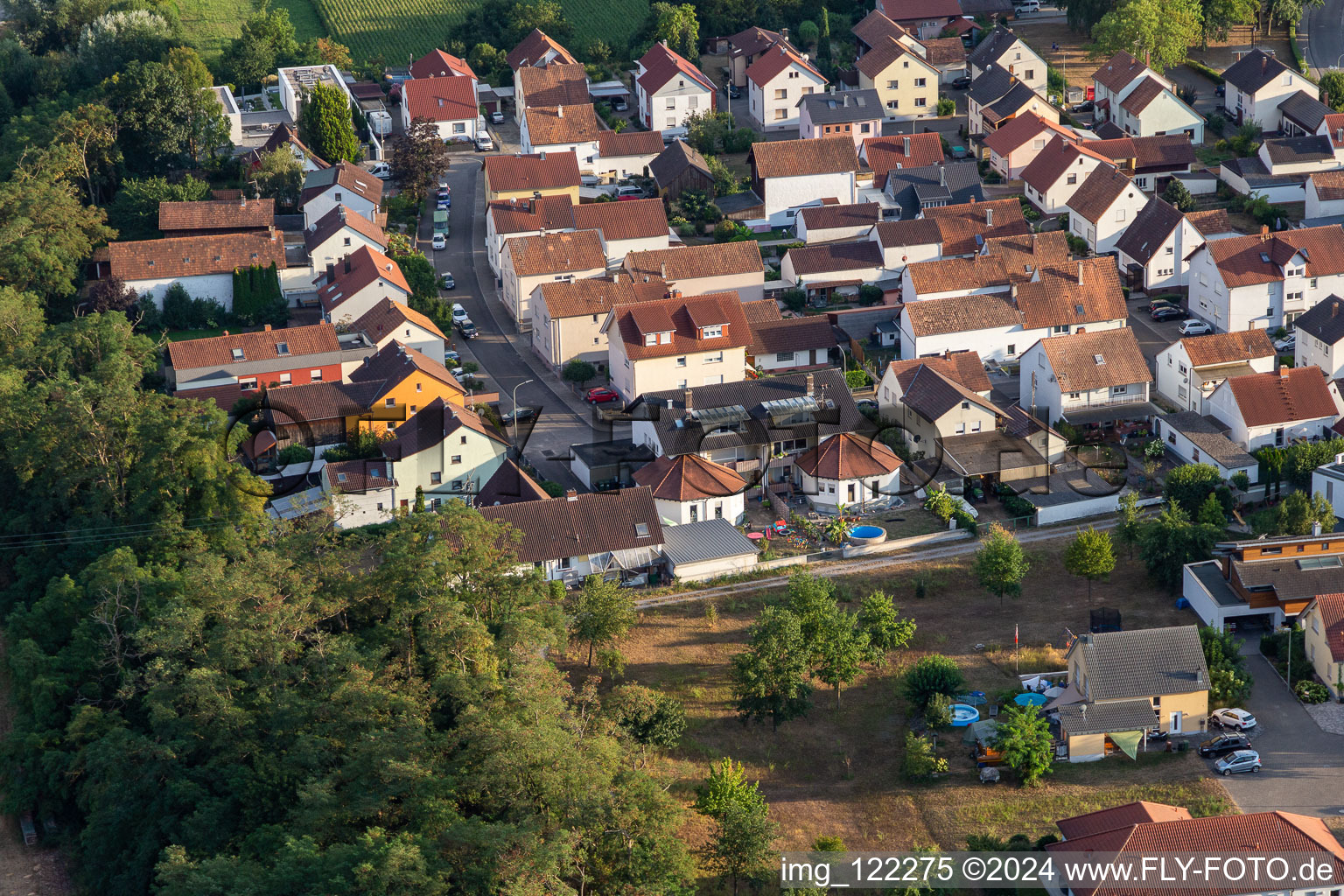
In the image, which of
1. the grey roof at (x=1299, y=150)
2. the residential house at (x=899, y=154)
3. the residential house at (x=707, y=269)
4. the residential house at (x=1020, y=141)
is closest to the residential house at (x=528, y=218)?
the residential house at (x=707, y=269)

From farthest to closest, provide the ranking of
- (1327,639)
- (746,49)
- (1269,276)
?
(746,49), (1269,276), (1327,639)

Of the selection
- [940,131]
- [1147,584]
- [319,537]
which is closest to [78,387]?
[319,537]

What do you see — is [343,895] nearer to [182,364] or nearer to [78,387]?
[78,387]

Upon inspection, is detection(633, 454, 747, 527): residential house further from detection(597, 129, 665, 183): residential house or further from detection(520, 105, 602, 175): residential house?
detection(520, 105, 602, 175): residential house

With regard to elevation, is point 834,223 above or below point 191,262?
below

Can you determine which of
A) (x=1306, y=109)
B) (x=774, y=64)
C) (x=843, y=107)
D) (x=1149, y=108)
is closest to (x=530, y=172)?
(x=843, y=107)

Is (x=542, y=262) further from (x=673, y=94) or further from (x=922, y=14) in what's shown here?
(x=922, y=14)

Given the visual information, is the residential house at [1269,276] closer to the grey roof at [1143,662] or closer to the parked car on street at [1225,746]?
the grey roof at [1143,662]
